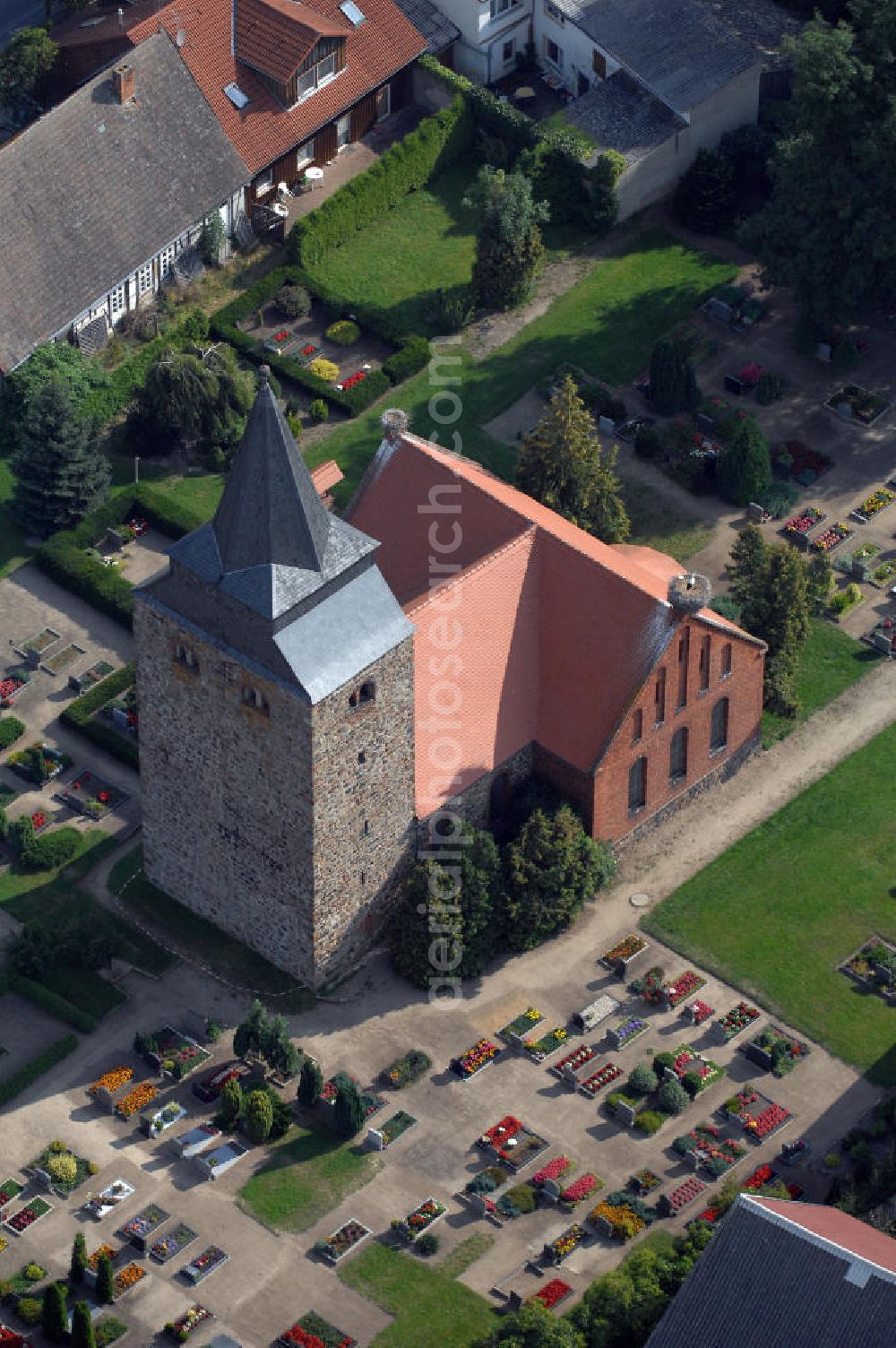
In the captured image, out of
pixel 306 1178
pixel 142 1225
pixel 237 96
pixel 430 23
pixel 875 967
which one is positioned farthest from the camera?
pixel 430 23

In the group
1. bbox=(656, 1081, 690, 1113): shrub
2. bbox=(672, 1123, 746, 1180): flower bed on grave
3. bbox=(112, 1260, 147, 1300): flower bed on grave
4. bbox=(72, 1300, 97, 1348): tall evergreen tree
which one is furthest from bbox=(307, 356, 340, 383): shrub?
bbox=(72, 1300, 97, 1348): tall evergreen tree

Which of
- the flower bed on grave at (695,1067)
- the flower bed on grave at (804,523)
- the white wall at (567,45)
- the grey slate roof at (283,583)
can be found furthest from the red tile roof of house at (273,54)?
the flower bed on grave at (695,1067)

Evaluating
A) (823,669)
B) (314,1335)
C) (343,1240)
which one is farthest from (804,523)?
(314,1335)

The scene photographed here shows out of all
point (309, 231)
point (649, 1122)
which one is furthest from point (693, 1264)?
point (309, 231)

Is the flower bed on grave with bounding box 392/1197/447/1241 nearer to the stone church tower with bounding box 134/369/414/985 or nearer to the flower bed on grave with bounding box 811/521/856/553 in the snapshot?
the stone church tower with bounding box 134/369/414/985

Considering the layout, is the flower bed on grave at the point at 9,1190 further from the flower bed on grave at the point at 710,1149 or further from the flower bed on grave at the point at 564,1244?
the flower bed on grave at the point at 710,1149

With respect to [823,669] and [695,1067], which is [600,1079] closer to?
[695,1067]
